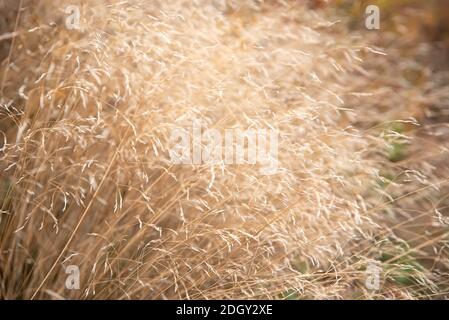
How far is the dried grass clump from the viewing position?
6.72ft

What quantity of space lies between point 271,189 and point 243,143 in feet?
0.59

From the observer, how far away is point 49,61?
2.28 m

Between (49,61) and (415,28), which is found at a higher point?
(49,61)

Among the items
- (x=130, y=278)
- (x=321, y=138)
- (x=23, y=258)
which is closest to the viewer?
(x=130, y=278)

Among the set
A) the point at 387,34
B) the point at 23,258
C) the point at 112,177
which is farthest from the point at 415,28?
the point at 23,258

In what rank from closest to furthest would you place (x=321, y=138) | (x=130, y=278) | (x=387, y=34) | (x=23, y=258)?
(x=130, y=278) → (x=23, y=258) → (x=321, y=138) → (x=387, y=34)

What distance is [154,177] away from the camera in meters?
2.27

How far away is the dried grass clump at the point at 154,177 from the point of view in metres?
2.05

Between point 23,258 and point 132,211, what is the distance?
1.23ft

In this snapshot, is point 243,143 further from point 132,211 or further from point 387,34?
point 387,34

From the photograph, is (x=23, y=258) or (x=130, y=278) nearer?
(x=130, y=278)

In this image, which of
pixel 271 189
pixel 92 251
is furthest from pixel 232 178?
pixel 92 251
